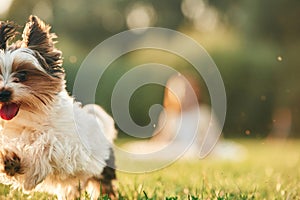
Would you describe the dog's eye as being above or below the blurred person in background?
below

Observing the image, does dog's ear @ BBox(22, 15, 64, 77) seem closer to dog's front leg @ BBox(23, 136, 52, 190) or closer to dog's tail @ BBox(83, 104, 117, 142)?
dog's front leg @ BBox(23, 136, 52, 190)

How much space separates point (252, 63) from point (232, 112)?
1.68 meters

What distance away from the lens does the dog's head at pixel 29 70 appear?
4379mm

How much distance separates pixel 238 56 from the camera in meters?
19.0

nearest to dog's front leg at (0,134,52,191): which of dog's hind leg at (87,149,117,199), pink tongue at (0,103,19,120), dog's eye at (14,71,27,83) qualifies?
pink tongue at (0,103,19,120)

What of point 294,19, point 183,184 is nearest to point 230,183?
point 183,184

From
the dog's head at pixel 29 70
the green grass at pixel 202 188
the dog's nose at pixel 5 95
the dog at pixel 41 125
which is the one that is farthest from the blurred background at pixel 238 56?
the dog's nose at pixel 5 95

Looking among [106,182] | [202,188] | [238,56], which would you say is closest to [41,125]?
[106,182]

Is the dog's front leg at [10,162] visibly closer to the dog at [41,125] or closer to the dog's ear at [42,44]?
the dog at [41,125]

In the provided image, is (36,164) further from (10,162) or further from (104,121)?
(104,121)

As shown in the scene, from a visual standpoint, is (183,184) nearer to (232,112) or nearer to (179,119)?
(179,119)

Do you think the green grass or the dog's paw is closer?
the dog's paw

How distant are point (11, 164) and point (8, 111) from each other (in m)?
0.40

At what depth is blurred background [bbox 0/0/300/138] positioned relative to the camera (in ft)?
58.3
